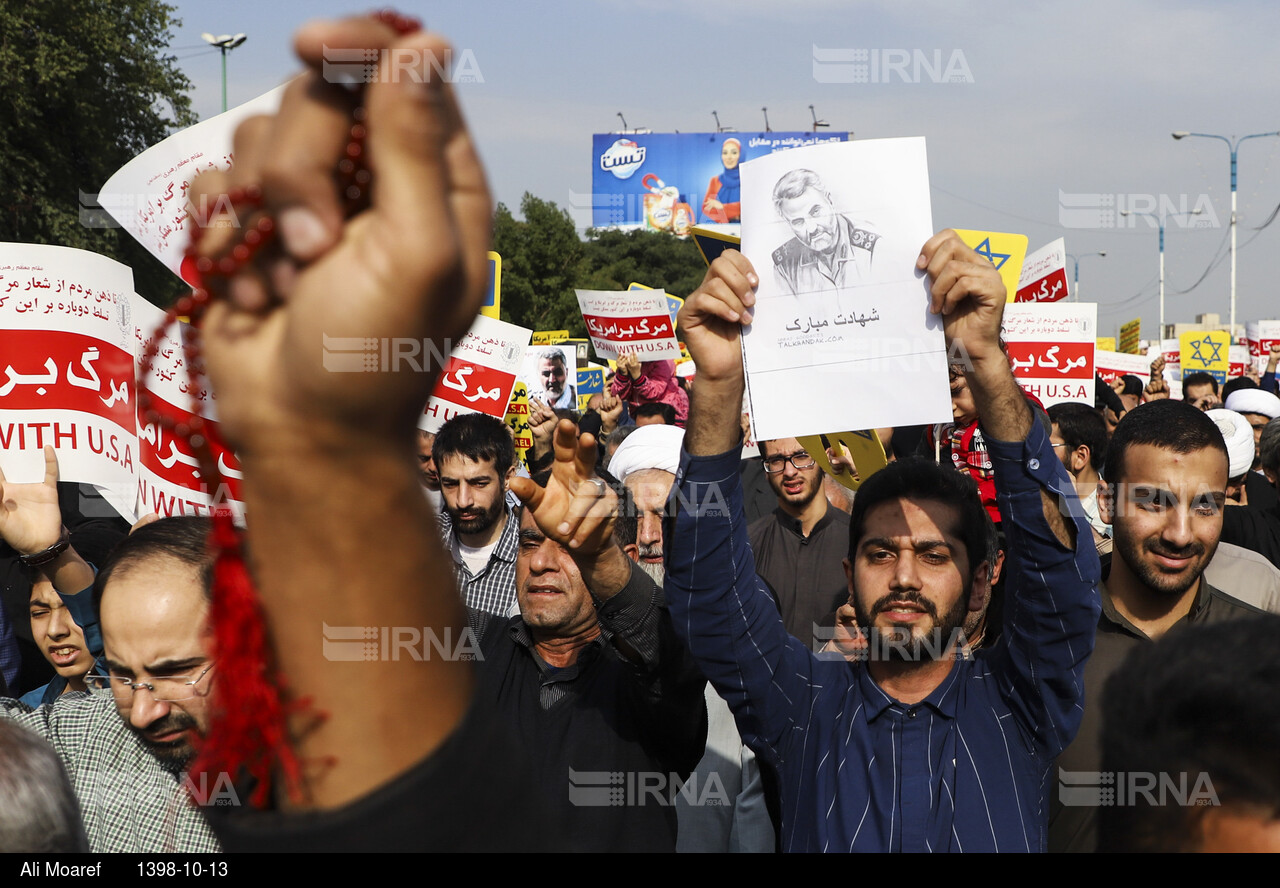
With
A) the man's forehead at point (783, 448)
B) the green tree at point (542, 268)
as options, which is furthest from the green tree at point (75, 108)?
the man's forehead at point (783, 448)

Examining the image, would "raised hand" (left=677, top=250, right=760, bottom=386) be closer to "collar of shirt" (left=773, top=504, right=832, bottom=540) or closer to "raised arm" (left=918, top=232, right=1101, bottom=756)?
"raised arm" (left=918, top=232, right=1101, bottom=756)

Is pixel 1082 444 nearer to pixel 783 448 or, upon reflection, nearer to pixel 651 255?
pixel 783 448

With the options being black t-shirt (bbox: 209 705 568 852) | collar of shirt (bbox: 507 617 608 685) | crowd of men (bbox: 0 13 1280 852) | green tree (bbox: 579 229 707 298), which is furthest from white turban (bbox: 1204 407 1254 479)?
green tree (bbox: 579 229 707 298)

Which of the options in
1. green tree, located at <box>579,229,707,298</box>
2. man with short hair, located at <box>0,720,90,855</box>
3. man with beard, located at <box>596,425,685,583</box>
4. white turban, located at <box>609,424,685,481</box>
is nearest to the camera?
man with short hair, located at <box>0,720,90,855</box>

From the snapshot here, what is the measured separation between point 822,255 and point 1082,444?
3250mm

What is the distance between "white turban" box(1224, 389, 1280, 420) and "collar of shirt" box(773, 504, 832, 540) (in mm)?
4942

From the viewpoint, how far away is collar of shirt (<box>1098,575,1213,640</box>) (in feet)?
9.92

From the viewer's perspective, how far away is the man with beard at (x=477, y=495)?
4.77 m

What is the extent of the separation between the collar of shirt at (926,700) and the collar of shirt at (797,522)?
2.45 m

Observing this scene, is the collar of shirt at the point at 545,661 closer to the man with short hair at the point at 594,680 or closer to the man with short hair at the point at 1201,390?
the man with short hair at the point at 594,680

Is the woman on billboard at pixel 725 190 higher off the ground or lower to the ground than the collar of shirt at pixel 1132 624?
higher

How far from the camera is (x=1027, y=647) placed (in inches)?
89.5

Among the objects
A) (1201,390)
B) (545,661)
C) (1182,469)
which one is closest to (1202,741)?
(545,661)

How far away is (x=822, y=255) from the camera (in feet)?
7.91
